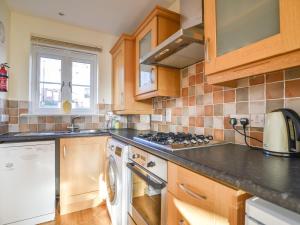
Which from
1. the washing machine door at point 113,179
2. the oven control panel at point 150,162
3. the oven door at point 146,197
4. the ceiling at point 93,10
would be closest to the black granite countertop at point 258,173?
the oven control panel at point 150,162

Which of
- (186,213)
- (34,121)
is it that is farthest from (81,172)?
(186,213)

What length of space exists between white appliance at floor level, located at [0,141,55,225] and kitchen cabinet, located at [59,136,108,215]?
12cm

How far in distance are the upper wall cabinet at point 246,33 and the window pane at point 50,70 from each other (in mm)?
2225

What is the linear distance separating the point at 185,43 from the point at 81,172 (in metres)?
1.79

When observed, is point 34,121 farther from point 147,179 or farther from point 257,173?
point 257,173

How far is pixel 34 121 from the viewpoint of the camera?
227cm

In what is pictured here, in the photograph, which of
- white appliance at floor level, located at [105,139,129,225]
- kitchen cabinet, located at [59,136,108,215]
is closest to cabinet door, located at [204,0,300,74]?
white appliance at floor level, located at [105,139,129,225]

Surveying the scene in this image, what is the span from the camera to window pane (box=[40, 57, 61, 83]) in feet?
7.83

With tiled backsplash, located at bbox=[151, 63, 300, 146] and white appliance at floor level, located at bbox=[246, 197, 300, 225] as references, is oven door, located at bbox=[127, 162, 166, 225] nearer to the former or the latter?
white appliance at floor level, located at bbox=[246, 197, 300, 225]

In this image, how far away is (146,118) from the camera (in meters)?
2.39

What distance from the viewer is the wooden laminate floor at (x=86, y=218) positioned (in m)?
1.79

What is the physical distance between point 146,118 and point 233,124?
1.37m

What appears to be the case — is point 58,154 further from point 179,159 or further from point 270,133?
point 270,133

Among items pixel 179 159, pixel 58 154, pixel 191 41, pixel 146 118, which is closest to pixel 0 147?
pixel 58 154
